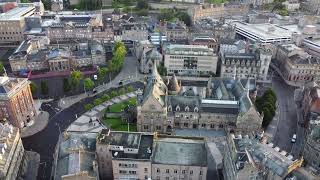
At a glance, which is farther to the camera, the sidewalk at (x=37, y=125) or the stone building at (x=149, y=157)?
the sidewalk at (x=37, y=125)

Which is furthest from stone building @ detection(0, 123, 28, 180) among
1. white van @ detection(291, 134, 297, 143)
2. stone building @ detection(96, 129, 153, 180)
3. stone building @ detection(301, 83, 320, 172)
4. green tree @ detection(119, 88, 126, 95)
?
white van @ detection(291, 134, 297, 143)

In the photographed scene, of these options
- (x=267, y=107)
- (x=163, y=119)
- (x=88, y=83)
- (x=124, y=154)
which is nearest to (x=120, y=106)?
(x=88, y=83)

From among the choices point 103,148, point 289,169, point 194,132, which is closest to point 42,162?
point 103,148

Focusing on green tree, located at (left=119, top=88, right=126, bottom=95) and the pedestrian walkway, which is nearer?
the pedestrian walkway

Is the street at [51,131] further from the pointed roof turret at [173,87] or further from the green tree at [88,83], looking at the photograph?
the pointed roof turret at [173,87]

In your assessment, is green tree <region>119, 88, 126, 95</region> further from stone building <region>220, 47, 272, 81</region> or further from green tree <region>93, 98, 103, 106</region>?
stone building <region>220, 47, 272, 81</region>

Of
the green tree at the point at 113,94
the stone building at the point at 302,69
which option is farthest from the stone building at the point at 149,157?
the stone building at the point at 302,69
